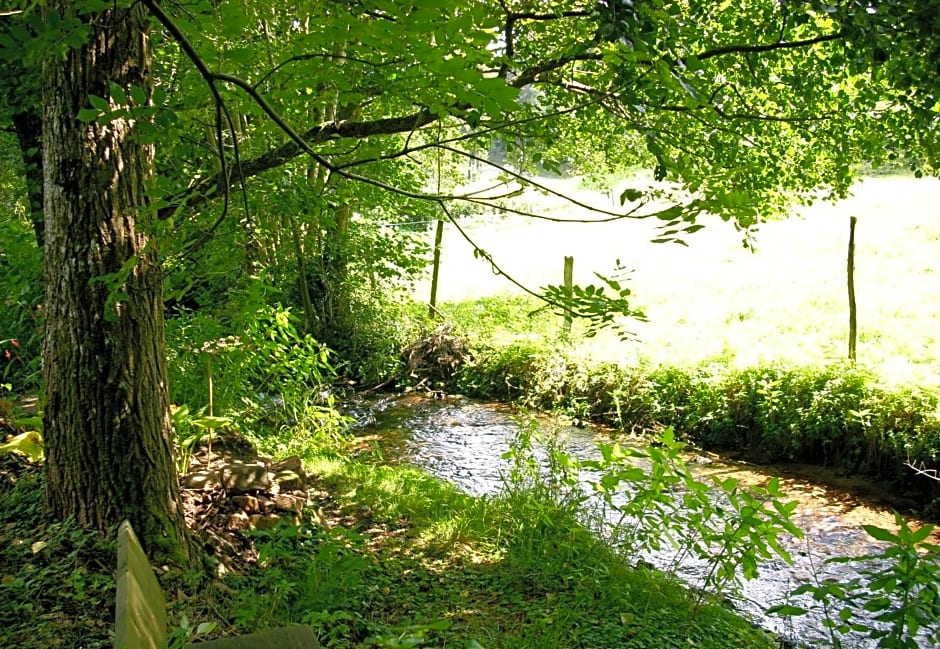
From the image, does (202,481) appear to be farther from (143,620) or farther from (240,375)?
(143,620)

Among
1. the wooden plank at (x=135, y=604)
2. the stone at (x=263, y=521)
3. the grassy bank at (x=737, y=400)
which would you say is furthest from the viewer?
the grassy bank at (x=737, y=400)

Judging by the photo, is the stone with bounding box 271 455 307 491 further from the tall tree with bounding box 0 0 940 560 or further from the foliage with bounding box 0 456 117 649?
the foliage with bounding box 0 456 117 649

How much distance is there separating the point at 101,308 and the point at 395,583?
2294mm

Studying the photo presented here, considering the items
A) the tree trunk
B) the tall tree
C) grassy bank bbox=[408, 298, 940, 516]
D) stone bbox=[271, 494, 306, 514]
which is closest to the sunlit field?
grassy bank bbox=[408, 298, 940, 516]

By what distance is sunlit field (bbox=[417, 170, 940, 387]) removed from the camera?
8.54 meters

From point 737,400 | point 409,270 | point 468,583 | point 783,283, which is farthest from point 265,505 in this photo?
point 783,283

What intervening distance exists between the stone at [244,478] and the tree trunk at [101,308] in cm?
115

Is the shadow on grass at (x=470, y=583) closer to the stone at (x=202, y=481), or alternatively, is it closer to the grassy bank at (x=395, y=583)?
the grassy bank at (x=395, y=583)

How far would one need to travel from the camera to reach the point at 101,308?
9.81ft

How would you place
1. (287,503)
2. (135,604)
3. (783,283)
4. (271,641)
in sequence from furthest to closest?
(783,283)
(287,503)
(271,641)
(135,604)

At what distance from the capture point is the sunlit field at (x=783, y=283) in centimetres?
854

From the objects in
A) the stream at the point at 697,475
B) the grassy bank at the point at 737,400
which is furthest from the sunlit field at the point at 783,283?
the stream at the point at 697,475

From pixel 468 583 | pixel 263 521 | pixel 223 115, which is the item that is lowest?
pixel 468 583

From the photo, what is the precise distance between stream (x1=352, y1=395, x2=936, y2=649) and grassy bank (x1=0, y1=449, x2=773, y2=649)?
71cm
